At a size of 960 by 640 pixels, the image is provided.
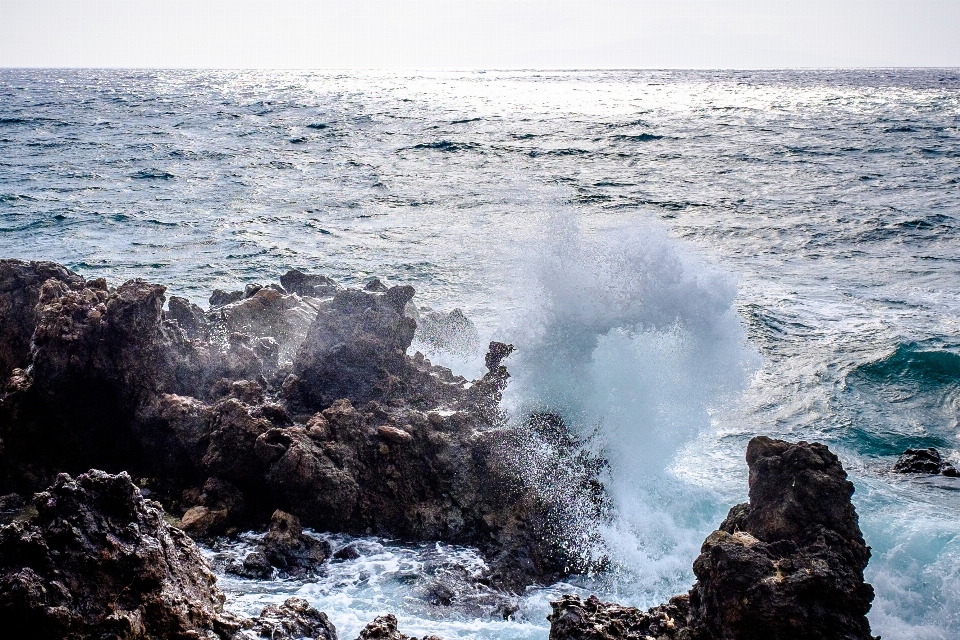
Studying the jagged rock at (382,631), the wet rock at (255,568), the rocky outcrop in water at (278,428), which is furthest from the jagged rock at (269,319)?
the jagged rock at (382,631)

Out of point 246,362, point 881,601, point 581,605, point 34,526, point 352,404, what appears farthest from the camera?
point 246,362

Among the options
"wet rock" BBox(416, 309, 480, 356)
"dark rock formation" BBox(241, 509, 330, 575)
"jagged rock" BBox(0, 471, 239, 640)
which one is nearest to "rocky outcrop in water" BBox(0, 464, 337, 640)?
"jagged rock" BBox(0, 471, 239, 640)

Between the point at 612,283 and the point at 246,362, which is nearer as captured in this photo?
the point at 246,362

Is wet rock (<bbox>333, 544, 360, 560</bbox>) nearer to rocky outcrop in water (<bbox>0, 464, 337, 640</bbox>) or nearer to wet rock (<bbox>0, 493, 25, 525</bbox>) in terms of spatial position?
rocky outcrop in water (<bbox>0, 464, 337, 640</bbox>)

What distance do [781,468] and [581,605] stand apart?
6.14 feet

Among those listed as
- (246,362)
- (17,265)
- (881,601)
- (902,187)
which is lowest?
(881,601)

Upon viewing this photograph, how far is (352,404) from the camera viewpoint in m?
8.30

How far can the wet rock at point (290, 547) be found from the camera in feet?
21.7

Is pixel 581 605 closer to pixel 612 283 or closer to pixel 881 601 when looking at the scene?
pixel 881 601

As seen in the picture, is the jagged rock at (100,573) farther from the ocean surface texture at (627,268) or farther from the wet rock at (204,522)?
the wet rock at (204,522)

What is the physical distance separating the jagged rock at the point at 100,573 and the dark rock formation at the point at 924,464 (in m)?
8.36

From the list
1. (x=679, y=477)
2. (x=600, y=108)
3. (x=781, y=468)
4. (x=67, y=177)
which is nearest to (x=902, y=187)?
(x=679, y=477)

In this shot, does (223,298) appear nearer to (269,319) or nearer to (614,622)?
(269,319)

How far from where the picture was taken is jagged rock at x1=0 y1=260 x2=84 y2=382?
874cm
